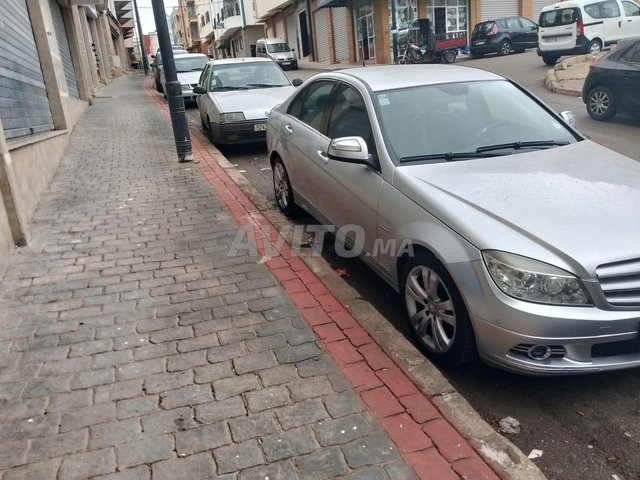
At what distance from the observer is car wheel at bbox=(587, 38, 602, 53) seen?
60.0 ft

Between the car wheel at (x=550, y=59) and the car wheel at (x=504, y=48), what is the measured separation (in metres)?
5.64

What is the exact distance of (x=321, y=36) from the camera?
39.4 meters

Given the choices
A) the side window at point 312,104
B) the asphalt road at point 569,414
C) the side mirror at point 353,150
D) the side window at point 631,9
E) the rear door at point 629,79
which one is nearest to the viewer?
the asphalt road at point 569,414

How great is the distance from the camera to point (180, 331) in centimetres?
364

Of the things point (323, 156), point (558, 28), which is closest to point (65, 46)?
point (323, 156)

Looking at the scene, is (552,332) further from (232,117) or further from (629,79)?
(629,79)

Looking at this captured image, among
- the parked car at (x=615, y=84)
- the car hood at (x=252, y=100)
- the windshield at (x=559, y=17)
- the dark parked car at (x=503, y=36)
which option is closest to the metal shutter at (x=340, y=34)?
the dark parked car at (x=503, y=36)

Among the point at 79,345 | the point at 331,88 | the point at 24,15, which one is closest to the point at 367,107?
the point at 331,88

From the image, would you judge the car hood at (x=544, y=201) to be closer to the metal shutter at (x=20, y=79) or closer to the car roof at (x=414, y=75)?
the car roof at (x=414, y=75)

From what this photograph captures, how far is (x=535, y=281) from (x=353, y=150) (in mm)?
1619

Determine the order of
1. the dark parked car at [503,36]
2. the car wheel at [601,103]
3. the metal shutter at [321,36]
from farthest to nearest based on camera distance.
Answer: the metal shutter at [321,36]
the dark parked car at [503,36]
the car wheel at [601,103]

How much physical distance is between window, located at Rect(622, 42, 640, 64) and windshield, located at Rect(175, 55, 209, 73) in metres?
12.4

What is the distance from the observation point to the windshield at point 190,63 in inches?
713

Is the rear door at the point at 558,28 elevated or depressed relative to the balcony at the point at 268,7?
depressed
